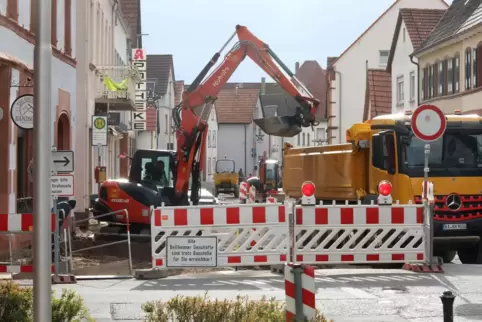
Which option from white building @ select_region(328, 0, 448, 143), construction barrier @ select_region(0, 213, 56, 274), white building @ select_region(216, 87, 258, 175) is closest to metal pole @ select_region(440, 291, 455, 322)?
construction barrier @ select_region(0, 213, 56, 274)

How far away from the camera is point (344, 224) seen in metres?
15.9

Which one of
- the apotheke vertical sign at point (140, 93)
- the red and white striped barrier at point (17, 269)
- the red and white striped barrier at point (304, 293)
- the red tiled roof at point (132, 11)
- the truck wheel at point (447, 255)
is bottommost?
the truck wheel at point (447, 255)

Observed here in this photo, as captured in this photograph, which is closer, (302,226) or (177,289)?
(177,289)

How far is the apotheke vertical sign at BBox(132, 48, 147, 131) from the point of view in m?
45.5

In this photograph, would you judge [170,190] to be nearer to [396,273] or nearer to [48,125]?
[396,273]

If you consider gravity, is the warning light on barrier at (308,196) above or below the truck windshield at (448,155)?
below

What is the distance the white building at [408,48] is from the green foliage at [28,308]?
40.5 m

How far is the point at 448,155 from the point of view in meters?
18.4

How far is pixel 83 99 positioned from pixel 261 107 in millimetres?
82955

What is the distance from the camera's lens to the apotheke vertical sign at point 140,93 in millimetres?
45500

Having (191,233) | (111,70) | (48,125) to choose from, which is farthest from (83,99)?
(48,125)

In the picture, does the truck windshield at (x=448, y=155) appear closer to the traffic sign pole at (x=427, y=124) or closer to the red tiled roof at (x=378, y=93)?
the traffic sign pole at (x=427, y=124)

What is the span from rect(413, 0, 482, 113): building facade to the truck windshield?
58.9 ft

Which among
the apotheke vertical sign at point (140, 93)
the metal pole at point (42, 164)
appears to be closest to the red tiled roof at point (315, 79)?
the apotheke vertical sign at point (140, 93)
